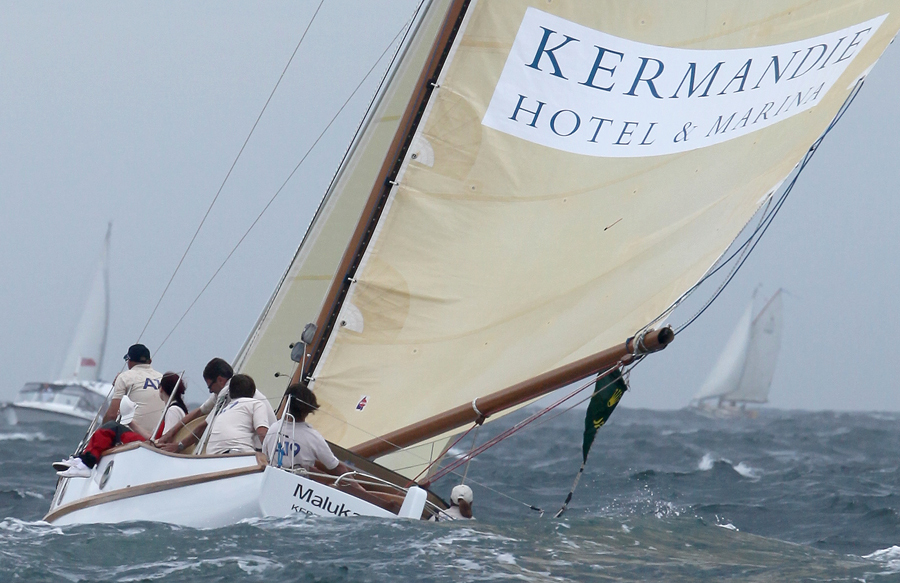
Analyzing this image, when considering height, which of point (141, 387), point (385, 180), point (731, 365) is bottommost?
point (141, 387)

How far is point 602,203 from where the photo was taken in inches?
308

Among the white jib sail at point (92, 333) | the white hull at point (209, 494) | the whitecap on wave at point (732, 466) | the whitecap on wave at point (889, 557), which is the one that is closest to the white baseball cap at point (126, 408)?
the white hull at point (209, 494)

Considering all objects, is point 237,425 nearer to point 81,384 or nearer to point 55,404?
point 55,404

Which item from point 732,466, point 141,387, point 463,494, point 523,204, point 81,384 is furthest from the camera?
point 81,384

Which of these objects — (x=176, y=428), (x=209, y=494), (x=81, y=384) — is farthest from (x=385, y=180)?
(x=81, y=384)

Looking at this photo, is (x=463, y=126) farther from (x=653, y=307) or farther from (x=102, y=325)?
(x=102, y=325)

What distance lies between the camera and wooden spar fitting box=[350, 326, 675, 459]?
6.79 m

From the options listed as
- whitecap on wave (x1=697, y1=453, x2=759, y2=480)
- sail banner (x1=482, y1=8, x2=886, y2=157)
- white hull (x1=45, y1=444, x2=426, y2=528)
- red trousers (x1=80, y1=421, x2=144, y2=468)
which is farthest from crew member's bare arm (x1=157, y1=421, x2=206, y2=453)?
whitecap on wave (x1=697, y1=453, x2=759, y2=480)

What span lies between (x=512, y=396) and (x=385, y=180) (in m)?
1.80

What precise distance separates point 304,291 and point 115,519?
2.99 m

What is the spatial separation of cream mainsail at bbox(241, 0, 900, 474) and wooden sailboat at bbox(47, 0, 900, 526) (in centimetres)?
1

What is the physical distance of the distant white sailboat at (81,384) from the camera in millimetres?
34031

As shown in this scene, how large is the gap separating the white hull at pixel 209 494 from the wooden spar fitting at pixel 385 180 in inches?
55.7

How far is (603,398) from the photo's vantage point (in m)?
7.50
